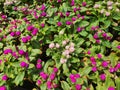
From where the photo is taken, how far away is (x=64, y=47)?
143 inches

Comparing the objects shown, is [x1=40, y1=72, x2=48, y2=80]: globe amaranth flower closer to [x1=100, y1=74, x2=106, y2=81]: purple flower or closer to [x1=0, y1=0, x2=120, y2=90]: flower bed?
[x1=0, y1=0, x2=120, y2=90]: flower bed

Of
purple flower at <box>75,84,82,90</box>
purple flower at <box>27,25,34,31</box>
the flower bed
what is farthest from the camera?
purple flower at <box>27,25,34,31</box>

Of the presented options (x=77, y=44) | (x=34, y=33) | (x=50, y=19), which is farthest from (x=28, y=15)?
(x=77, y=44)

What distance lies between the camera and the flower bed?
3395 millimetres

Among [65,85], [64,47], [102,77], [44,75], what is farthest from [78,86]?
[64,47]

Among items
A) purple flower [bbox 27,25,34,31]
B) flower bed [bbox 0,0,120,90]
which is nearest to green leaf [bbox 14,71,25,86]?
flower bed [bbox 0,0,120,90]

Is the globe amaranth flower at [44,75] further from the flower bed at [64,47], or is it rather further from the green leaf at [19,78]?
the green leaf at [19,78]

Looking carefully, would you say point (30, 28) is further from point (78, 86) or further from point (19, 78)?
point (78, 86)

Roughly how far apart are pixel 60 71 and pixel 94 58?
0.51m

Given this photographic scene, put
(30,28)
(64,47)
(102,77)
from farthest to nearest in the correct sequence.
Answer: (30,28) → (64,47) → (102,77)

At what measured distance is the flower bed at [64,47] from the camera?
11.1ft

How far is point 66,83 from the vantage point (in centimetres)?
337

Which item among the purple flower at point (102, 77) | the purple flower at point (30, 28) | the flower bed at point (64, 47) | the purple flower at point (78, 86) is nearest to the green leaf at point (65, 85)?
the flower bed at point (64, 47)

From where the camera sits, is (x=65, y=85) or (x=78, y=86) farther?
(x=65, y=85)
